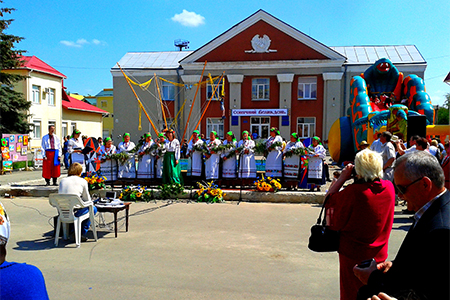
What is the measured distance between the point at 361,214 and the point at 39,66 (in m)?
34.9

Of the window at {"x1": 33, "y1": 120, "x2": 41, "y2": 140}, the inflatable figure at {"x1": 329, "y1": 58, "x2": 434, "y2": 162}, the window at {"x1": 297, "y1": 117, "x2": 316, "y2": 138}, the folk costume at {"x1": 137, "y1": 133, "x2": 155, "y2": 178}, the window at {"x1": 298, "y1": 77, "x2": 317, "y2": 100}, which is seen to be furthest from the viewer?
the window at {"x1": 33, "y1": 120, "x2": 41, "y2": 140}

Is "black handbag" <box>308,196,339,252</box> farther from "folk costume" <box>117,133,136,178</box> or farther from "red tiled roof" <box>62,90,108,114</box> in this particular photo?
"red tiled roof" <box>62,90,108,114</box>

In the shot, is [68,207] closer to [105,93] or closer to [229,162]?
[229,162]

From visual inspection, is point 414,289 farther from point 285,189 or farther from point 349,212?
point 285,189

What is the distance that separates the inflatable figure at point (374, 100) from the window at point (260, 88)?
14.0 metres

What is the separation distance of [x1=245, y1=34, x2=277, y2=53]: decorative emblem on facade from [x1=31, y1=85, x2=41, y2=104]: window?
18446 millimetres

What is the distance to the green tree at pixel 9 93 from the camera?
21.7m

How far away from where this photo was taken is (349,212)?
9.56ft

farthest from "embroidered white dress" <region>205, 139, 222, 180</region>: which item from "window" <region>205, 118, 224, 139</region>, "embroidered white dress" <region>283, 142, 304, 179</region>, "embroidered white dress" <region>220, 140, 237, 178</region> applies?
"window" <region>205, 118, 224, 139</region>

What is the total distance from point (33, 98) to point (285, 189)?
2747 cm

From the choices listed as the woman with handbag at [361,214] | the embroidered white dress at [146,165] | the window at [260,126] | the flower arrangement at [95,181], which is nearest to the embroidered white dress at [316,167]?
the embroidered white dress at [146,165]

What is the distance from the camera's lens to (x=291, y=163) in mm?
10992

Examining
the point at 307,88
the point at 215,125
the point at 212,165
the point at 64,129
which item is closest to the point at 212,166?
the point at 212,165

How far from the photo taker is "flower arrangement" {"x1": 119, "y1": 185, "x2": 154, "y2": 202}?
10.6 m
